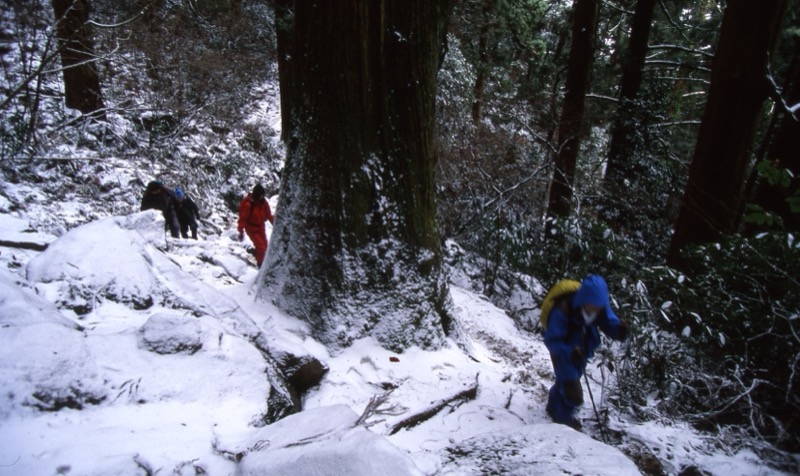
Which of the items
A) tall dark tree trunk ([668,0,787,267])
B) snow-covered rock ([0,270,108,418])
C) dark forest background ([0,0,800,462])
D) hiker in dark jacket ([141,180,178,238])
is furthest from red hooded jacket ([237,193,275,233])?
tall dark tree trunk ([668,0,787,267])

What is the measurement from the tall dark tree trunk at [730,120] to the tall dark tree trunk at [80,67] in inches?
412

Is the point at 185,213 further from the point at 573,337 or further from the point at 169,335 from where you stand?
the point at 573,337

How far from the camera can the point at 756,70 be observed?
5.62 metres

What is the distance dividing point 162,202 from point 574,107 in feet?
26.3

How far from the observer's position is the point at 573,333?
3.35 metres

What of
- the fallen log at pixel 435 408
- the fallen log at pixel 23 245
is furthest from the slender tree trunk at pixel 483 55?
the fallen log at pixel 23 245

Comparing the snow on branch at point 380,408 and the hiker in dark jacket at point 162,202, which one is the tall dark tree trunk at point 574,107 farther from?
the hiker in dark jacket at point 162,202

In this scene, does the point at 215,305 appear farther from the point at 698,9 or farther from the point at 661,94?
the point at 698,9

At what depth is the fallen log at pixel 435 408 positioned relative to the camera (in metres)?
2.63

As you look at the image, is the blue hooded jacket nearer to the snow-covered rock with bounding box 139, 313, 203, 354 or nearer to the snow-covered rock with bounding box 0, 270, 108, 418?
the snow-covered rock with bounding box 139, 313, 203, 354

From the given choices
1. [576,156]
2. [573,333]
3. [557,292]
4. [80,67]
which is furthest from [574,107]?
[80,67]

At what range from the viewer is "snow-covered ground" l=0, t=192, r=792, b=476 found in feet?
5.65

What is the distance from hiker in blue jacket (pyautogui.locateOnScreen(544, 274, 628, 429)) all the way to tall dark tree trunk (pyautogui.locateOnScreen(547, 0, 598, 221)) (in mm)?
4787

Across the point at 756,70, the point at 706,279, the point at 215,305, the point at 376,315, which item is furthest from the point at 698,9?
the point at 215,305
